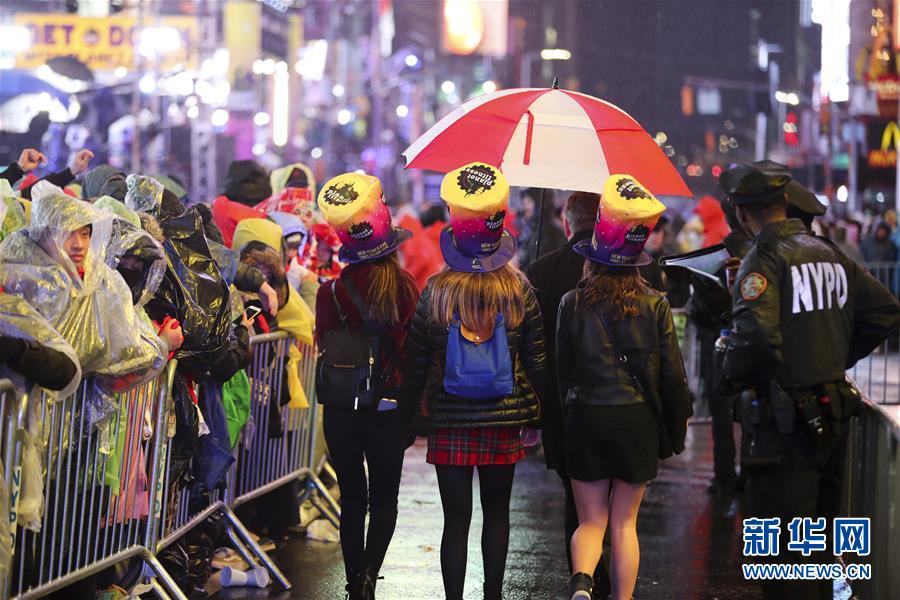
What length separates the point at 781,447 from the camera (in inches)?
231

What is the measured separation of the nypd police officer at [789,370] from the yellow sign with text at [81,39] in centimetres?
3110

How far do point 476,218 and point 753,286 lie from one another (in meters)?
1.29

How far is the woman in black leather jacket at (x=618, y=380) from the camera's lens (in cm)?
584

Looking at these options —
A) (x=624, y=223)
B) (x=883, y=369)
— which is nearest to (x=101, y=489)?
(x=624, y=223)

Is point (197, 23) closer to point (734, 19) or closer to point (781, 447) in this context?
point (781, 447)

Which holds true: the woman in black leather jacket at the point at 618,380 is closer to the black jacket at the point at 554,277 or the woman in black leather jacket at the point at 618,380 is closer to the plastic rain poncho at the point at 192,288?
the black jacket at the point at 554,277

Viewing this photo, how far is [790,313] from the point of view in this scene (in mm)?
5895

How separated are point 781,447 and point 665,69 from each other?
14696 centimetres

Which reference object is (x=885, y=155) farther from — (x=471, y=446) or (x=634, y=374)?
(x=471, y=446)

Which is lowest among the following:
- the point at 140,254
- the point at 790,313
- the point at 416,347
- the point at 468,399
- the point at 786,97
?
the point at 468,399

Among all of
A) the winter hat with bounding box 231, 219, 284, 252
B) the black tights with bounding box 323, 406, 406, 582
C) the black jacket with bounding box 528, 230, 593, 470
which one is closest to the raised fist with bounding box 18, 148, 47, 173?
the winter hat with bounding box 231, 219, 284, 252

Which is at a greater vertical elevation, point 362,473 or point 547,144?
point 547,144

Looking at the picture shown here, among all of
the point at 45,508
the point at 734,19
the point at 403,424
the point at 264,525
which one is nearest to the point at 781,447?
the point at 403,424

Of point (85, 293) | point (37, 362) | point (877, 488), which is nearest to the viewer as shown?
point (37, 362)
